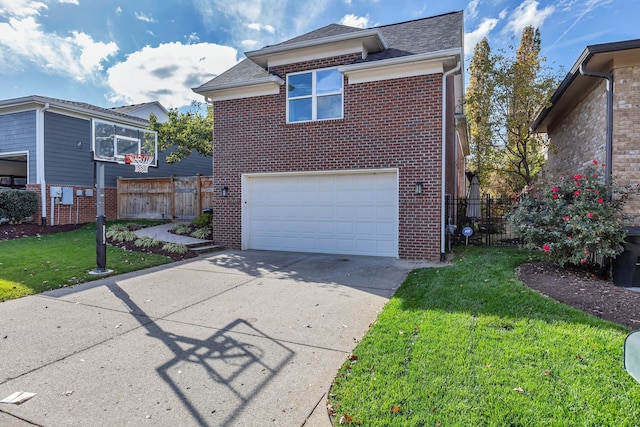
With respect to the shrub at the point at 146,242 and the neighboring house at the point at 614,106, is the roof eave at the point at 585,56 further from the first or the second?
the shrub at the point at 146,242

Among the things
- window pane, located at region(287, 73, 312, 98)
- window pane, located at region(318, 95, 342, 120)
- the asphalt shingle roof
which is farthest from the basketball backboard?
window pane, located at region(318, 95, 342, 120)

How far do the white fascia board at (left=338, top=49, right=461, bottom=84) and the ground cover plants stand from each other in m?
6.64

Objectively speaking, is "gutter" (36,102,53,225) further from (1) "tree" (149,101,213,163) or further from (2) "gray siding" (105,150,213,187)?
(1) "tree" (149,101,213,163)

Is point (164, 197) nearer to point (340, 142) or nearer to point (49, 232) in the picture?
point (49, 232)

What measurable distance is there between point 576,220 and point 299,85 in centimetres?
726

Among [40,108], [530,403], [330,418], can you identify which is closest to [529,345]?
[530,403]

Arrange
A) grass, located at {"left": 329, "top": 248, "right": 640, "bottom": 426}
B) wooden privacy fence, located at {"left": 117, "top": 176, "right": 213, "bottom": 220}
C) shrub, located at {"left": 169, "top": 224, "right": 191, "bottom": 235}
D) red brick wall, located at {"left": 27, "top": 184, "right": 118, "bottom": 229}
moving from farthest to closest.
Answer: wooden privacy fence, located at {"left": 117, "top": 176, "right": 213, "bottom": 220} → red brick wall, located at {"left": 27, "top": 184, "right": 118, "bottom": 229} → shrub, located at {"left": 169, "top": 224, "right": 191, "bottom": 235} → grass, located at {"left": 329, "top": 248, "right": 640, "bottom": 426}

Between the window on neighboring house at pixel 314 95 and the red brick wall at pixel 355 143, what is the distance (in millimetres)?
206

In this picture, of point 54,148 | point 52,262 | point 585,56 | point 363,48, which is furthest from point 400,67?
point 54,148

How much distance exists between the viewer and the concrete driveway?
2.71 m

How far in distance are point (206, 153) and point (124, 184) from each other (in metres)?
3.91

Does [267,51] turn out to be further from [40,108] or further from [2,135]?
[2,135]

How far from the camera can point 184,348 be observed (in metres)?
3.77

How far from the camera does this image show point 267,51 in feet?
31.6
